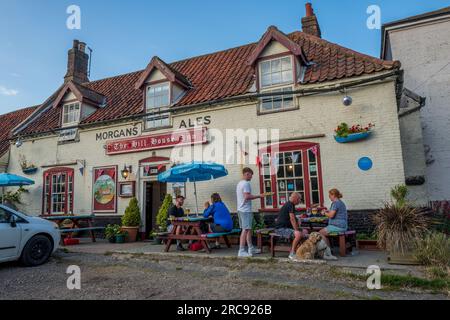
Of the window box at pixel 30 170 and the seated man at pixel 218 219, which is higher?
the window box at pixel 30 170

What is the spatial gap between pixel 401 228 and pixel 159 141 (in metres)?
8.51

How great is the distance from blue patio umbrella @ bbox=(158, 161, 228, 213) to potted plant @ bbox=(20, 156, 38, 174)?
867 cm

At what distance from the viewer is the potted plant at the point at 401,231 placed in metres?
6.00

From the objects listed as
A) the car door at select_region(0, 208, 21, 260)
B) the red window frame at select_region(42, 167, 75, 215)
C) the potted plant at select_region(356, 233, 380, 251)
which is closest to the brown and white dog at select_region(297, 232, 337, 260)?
the potted plant at select_region(356, 233, 380, 251)

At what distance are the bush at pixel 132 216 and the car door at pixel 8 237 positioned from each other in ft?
15.3

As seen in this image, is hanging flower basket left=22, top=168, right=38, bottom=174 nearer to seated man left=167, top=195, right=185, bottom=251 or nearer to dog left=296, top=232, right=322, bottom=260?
seated man left=167, top=195, right=185, bottom=251

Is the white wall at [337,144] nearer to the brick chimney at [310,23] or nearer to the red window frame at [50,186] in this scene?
the red window frame at [50,186]

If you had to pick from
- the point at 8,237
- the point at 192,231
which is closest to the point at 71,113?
Answer: the point at 8,237

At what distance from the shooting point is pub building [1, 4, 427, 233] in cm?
898

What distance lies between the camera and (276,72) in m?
10.7

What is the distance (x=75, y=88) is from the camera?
13852 millimetres

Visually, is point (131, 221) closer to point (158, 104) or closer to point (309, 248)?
A: point (158, 104)

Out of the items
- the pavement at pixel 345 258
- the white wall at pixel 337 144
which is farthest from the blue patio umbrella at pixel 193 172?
the pavement at pixel 345 258
